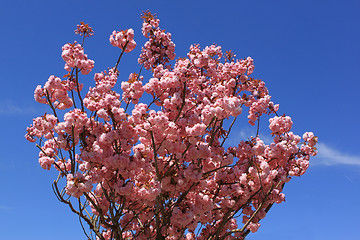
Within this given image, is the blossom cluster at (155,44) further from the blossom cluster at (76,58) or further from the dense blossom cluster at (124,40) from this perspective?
the blossom cluster at (76,58)

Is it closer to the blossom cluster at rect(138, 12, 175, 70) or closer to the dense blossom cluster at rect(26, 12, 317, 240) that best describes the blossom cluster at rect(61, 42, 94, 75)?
the dense blossom cluster at rect(26, 12, 317, 240)

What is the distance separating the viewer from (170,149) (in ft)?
22.9

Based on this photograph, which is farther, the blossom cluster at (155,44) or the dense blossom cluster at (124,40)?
the blossom cluster at (155,44)

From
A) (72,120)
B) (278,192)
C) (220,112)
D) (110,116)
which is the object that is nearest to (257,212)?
(278,192)

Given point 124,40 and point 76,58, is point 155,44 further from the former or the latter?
point 76,58

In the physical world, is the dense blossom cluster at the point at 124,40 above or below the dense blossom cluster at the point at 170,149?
above

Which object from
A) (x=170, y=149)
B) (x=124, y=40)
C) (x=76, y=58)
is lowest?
(x=170, y=149)

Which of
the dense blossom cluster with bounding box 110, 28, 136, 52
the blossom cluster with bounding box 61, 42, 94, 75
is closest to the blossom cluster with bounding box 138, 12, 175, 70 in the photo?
the dense blossom cluster with bounding box 110, 28, 136, 52

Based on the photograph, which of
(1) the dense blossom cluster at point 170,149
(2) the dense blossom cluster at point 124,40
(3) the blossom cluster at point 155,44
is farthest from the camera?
(3) the blossom cluster at point 155,44

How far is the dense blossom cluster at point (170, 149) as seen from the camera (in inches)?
265

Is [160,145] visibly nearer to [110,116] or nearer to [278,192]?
[110,116]

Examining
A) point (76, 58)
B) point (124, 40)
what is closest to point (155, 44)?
point (124, 40)

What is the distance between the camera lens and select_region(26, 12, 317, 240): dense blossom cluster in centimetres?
674

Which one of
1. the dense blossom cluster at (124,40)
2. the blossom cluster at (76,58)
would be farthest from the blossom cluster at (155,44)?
the blossom cluster at (76,58)
